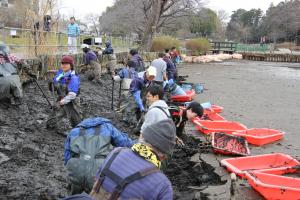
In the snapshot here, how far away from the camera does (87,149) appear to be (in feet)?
12.1

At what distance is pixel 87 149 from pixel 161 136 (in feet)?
4.38

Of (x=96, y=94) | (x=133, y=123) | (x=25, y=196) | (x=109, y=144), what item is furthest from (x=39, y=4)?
(x=109, y=144)

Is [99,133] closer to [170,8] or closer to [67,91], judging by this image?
[67,91]

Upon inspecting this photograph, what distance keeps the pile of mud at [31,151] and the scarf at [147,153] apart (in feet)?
9.07

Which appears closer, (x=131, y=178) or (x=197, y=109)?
(x=131, y=178)

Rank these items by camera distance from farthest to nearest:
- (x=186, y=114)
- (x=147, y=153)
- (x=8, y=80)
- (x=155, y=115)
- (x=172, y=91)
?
(x=172, y=91)
(x=8, y=80)
(x=186, y=114)
(x=155, y=115)
(x=147, y=153)

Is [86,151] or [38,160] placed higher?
[86,151]

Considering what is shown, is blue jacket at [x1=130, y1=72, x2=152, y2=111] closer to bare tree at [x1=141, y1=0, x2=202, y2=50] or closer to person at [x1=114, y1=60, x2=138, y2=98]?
person at [x1=114, y1=60, x2=138, y2=98]

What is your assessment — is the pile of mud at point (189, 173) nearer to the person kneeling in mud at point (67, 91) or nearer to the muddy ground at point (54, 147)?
the muddy ground at point (54, 147)

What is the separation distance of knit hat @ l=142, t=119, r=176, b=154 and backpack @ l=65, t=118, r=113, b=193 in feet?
3.95

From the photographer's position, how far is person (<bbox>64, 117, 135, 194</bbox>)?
3.68m

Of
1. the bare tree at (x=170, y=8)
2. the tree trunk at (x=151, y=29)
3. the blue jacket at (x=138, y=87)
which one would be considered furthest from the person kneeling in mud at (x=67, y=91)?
the bare tree at (x=170, y=8)

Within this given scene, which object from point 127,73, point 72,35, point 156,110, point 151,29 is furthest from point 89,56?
point 151,29

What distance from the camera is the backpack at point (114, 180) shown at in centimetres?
235
